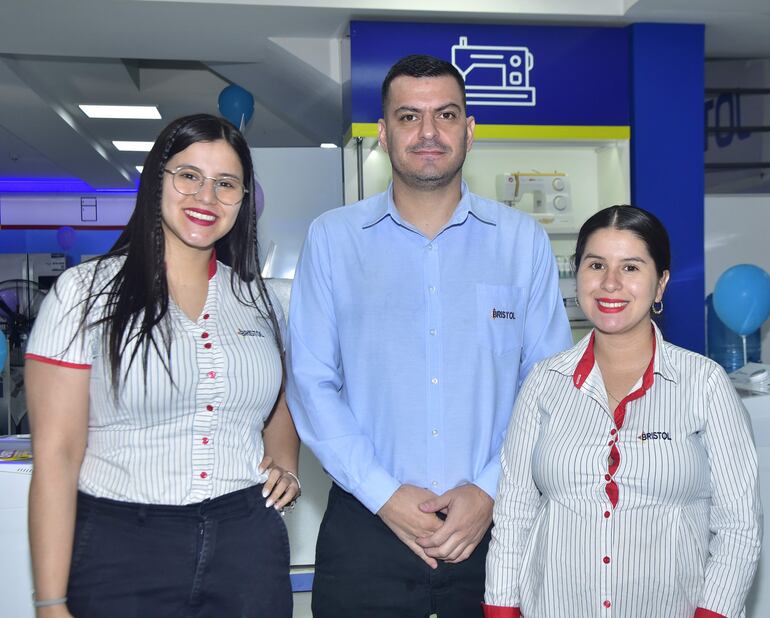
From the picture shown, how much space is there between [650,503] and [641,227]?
0.55m

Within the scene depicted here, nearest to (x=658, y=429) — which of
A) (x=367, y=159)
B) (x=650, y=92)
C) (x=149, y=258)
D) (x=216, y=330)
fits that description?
(x=216, y=330)

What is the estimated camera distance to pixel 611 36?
187 inches

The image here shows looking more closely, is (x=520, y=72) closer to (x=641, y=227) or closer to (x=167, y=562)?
(x=641, y=227)

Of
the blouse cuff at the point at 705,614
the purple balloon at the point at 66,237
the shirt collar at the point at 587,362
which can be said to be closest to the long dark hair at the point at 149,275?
the shirt collar at the point at 587,362

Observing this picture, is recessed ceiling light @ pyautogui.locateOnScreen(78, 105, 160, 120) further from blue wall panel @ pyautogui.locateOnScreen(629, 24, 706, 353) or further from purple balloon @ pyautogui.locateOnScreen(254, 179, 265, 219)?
blue wall panel @ pyautogui.locateOnScreen(629, 24, 706, 353)

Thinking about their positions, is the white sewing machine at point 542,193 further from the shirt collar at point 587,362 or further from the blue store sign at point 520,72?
the shirt collar at point 587,362

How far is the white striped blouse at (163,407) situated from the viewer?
1.47 m

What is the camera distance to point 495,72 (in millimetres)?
4637

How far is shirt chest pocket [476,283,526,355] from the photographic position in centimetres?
183

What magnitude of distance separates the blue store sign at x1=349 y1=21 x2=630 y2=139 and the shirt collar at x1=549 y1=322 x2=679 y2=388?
3.05m

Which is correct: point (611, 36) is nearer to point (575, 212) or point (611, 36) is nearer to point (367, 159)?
point (575, 212)

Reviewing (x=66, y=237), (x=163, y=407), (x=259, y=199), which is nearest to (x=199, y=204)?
(x=163, y=407)

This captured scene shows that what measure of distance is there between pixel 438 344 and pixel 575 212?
335cm

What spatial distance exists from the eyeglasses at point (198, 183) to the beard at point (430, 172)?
1.24ft
